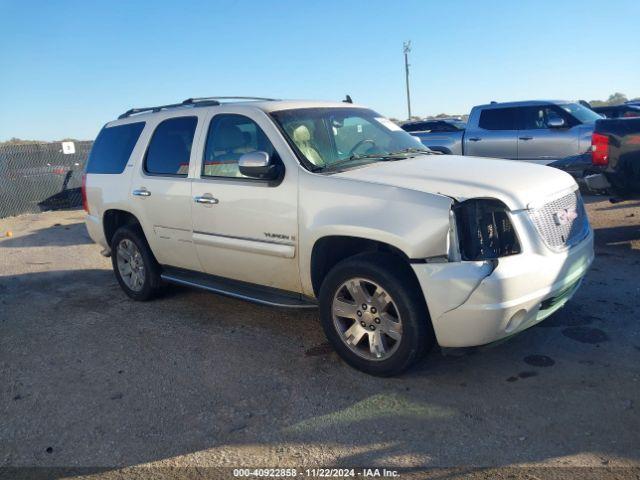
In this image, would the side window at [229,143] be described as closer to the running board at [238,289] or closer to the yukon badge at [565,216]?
the running board at [238,289]

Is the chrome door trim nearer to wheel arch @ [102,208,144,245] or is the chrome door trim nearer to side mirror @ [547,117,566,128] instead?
wheel arch @ [102,208,144,245]

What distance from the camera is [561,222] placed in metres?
3.90

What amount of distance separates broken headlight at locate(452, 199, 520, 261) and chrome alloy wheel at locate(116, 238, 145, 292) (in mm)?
3593

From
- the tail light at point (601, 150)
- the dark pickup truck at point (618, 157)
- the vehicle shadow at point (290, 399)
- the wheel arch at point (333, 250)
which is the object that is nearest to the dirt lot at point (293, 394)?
the vehicle shadow at point (290, 399)

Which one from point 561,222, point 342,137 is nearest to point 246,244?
point 342,137

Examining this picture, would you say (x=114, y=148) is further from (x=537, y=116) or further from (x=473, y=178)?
(x=537, y=116)

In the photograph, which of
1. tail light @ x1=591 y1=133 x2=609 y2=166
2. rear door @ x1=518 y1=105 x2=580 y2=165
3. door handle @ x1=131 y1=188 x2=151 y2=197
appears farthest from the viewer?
rear door @ x1=518 y1=105 x2=580 y2=165

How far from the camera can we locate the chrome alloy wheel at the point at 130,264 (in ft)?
19.6

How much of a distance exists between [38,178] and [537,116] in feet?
41.0

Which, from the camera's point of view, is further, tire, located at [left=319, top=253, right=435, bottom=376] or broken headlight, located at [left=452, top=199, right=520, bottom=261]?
tire, located at [left=319, top=253, right=435, bottom=376]

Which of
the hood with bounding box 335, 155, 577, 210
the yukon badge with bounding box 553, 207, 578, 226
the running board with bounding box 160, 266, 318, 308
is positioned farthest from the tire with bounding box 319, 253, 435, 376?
the yukon badge with bounding box 553, 207, 578, 226

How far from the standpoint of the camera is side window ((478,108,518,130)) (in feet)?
37.7

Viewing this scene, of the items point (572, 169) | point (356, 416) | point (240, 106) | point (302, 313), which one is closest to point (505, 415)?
point (356, 416)

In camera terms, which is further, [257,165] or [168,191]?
[168,191]
